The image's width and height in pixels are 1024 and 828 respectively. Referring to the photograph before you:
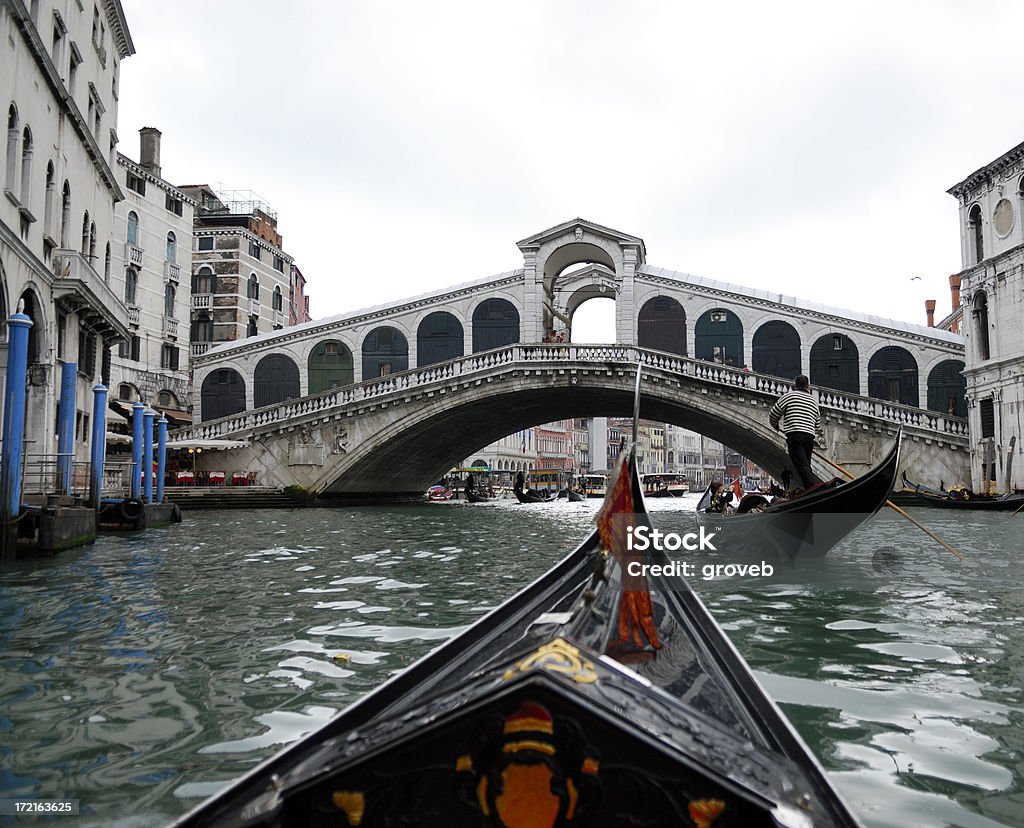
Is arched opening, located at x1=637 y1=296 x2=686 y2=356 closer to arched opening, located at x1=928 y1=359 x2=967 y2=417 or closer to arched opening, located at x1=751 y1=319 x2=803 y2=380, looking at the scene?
arched opening, located at x1=751 y1=319 x2=803 y2=380

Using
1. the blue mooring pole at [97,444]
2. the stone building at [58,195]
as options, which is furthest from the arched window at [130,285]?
the blue mooring pole at [97,444]

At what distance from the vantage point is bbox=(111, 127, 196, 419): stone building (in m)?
19.6

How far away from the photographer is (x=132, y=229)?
2008cm

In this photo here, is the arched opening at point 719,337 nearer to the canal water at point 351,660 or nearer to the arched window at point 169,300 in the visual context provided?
the canal water at point 351,660

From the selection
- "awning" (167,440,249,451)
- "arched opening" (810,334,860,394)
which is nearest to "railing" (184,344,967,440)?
"awning" (167,440,249,451)

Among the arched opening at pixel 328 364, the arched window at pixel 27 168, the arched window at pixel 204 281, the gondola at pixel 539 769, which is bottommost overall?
the gondola at pixel 539 769

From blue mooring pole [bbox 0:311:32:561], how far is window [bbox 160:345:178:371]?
15418 millimetres

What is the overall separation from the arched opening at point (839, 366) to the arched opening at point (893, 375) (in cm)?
29

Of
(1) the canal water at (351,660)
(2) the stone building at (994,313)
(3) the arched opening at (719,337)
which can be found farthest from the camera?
(3) the arched opening at (719,337)

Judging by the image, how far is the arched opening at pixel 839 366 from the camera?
58.4 ft

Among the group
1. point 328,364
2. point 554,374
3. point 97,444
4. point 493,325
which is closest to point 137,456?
point 97,444

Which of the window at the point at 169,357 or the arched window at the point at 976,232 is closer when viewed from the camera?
the arched window at the point at 976,232

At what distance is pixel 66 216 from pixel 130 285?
374 inches

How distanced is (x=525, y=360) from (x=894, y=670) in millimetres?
13041
